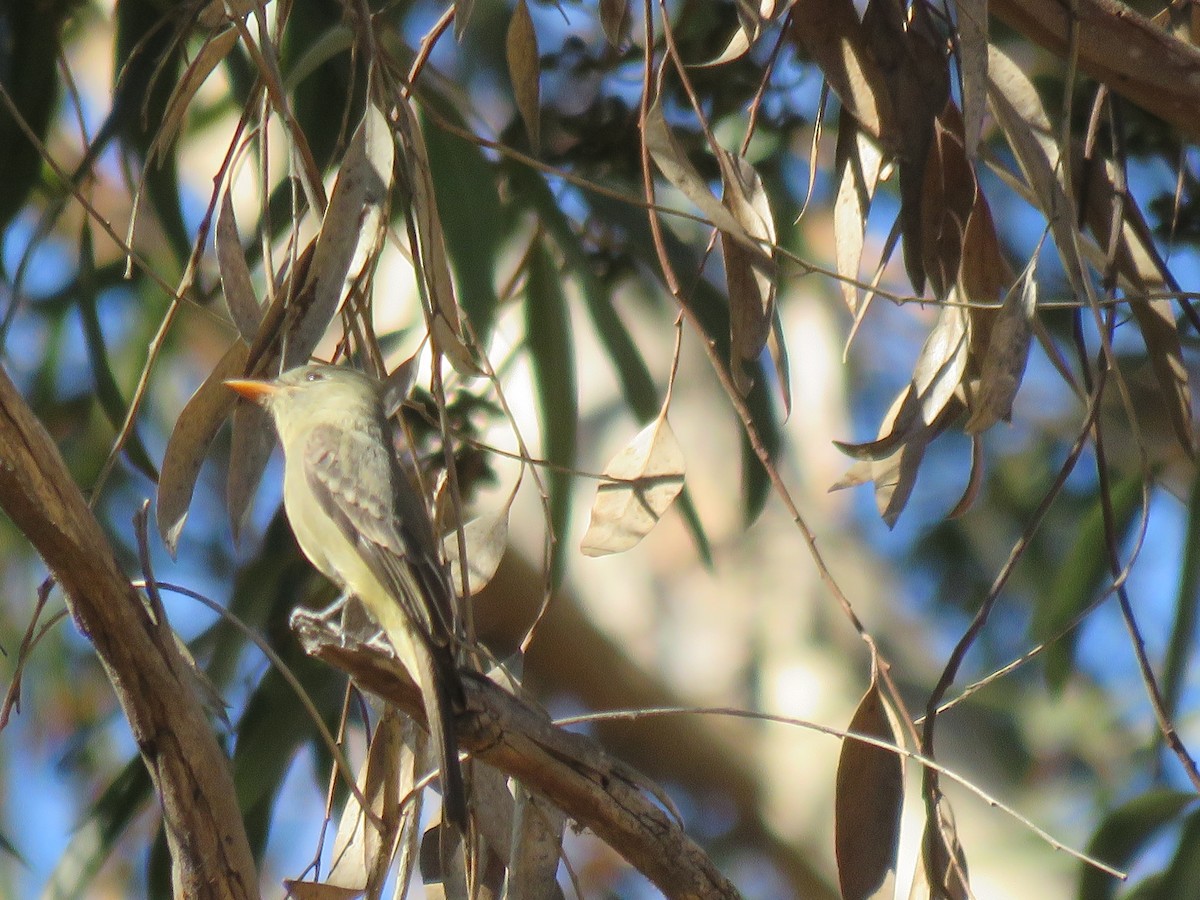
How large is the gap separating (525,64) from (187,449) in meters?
0.75

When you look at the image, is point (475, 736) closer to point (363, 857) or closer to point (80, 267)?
point (363, 857)

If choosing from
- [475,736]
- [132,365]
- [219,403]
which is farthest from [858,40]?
[132,365]

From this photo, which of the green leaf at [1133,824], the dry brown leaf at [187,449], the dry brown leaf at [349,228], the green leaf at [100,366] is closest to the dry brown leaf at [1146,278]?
the dry brown leaf at [349,228]

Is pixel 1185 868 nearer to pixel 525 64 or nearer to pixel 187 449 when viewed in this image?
pixel 525 64

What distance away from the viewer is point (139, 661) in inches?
68.2

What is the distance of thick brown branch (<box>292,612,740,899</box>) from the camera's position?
165cm

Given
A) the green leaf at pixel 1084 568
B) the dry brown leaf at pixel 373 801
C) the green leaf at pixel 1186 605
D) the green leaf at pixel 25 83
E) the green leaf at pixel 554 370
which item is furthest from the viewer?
the green leaf at pixel 1084 568

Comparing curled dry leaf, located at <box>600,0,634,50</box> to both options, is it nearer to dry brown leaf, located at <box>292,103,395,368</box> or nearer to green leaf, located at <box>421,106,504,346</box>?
dry brown leaf, located at <box>292,103,395,368</box>

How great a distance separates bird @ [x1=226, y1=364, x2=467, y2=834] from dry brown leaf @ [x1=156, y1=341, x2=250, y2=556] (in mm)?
39

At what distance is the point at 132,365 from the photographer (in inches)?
185

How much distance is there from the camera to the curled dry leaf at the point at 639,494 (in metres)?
2.13

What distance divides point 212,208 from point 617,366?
113 cm

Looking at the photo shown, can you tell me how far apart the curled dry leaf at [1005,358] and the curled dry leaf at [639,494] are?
0.45m

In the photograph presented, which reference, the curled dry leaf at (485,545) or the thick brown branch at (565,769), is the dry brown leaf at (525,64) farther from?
the thick brown branch at (565,769)
